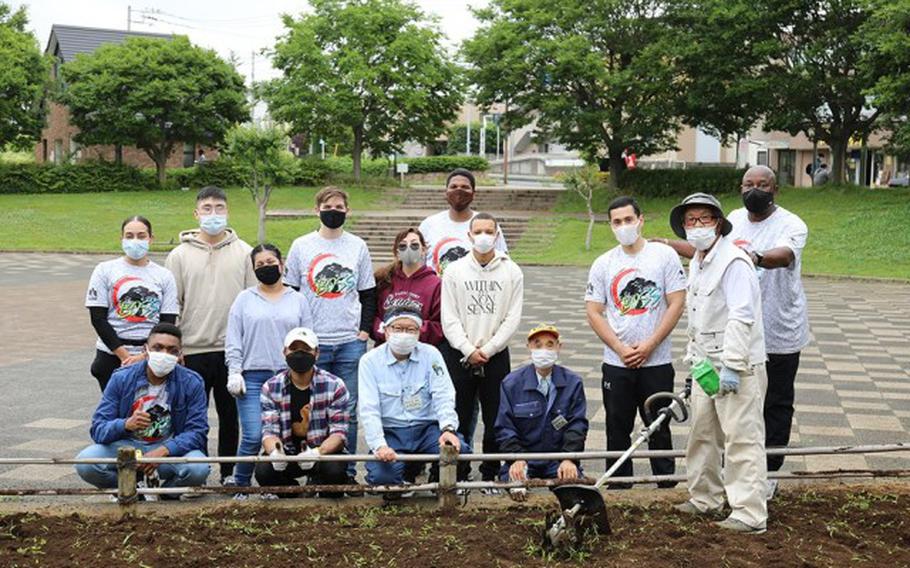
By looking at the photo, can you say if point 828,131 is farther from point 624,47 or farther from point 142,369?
point 142,369

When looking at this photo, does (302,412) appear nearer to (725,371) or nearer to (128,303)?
(128,303)

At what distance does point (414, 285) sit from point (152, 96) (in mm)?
37602

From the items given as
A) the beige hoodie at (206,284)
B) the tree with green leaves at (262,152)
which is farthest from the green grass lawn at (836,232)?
the beige hoodie at (206,284)

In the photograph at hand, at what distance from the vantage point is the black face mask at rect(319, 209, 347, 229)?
634 cm

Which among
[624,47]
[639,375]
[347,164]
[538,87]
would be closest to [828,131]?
[624,47]

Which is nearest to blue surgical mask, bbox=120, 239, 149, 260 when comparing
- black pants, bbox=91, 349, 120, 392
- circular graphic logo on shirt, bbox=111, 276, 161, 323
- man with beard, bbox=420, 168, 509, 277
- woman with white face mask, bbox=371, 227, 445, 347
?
circular graphic logo on shirt, bbox=111, 276, 161, 323

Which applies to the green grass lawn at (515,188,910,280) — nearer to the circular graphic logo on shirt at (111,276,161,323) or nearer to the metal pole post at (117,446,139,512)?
the circular graphic logo on shirt at (111,276,161,323)

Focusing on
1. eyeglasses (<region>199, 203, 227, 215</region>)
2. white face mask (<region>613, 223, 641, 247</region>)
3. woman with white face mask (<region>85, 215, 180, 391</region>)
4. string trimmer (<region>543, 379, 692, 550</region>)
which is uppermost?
eyeglasses (<region>199, 203, 227, 215</region>)

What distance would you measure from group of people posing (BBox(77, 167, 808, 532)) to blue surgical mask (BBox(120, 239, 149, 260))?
0.02 m

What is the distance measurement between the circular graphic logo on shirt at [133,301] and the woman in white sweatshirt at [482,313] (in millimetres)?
1875

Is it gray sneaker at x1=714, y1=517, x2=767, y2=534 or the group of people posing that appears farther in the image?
the group of people posing

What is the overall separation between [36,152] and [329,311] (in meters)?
55.0

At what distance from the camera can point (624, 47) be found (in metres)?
35.0

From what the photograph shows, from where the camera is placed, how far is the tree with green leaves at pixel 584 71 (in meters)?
33.7
